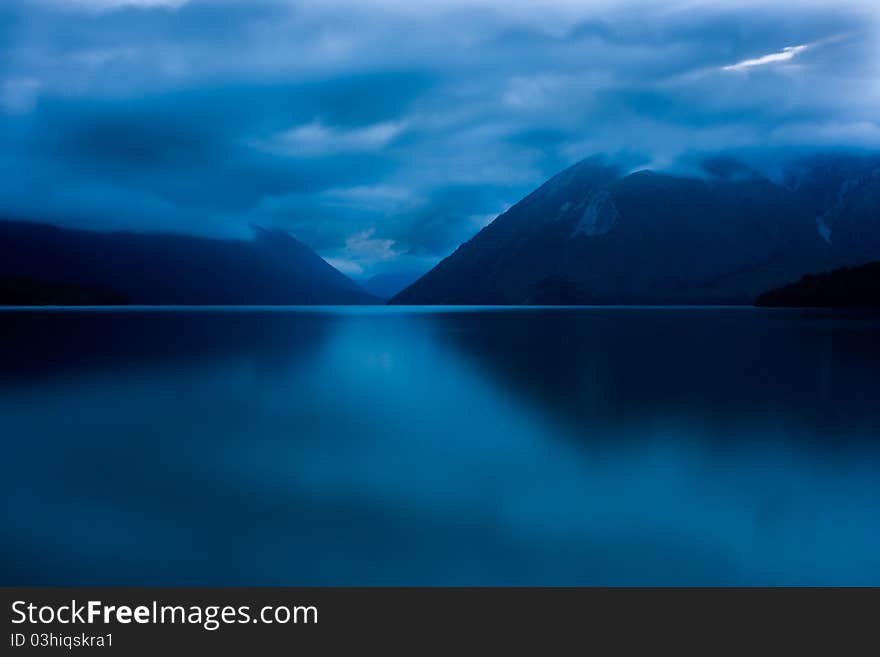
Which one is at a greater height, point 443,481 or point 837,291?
point 837,291

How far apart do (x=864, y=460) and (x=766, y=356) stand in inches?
940

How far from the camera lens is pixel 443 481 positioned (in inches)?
482

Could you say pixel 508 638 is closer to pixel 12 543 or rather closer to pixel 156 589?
pixel 156 589

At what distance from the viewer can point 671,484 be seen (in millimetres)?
11891

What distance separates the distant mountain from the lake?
143m

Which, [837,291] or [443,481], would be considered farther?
[837,291]

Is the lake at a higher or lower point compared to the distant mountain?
lower

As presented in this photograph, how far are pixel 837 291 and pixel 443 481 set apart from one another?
17244cm

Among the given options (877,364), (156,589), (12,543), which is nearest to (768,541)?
(156,589)

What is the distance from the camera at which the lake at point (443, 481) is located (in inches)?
332

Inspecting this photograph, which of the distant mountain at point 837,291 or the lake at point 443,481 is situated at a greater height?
the distant mountain at point 837,291

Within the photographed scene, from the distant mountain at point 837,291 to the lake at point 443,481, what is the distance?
143 metres

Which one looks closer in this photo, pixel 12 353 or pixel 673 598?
pixel 673 598

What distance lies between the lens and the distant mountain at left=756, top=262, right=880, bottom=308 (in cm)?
14738
